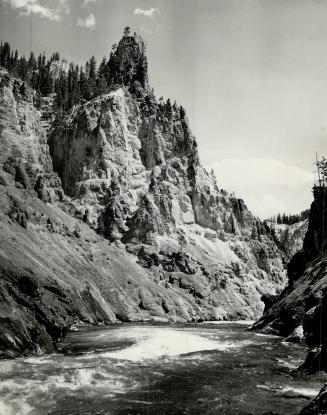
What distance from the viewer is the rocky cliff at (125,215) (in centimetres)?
8425

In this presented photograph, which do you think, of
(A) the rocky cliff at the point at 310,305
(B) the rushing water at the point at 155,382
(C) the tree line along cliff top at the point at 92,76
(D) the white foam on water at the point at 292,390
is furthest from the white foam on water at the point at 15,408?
(C) the tree line along cliff top at the point at 92,76

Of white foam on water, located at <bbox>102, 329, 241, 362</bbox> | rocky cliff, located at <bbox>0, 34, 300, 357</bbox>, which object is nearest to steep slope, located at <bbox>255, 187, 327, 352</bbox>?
white foam on water, located at <bbox>102, 329, 241, 362</bbox>

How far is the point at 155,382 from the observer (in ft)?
89.4

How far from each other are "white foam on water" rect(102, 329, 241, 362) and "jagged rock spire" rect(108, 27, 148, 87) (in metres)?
135

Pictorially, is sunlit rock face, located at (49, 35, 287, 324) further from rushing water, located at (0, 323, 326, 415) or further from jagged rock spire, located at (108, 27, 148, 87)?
rushing water, located at (0, 323, 326, 415)

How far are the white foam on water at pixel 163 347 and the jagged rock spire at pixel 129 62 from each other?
13483 centimetres

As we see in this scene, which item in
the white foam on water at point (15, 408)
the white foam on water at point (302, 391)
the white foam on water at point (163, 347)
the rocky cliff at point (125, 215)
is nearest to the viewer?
the white foam on water at point (15, 408)

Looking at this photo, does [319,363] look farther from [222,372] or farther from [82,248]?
[82,248]

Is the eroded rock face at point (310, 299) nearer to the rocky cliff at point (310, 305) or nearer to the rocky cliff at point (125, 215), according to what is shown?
the rocky cliff at point (310, 305)

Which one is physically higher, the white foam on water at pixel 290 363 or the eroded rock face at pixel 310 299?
the eroded rock face at pixel 310 299

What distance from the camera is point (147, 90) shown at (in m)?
169

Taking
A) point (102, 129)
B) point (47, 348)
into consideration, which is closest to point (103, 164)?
point (102, 129)

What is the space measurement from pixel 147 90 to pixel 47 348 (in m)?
145

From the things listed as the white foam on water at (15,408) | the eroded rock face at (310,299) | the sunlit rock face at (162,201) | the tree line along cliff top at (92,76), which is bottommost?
the white foam on water at (15,408)
